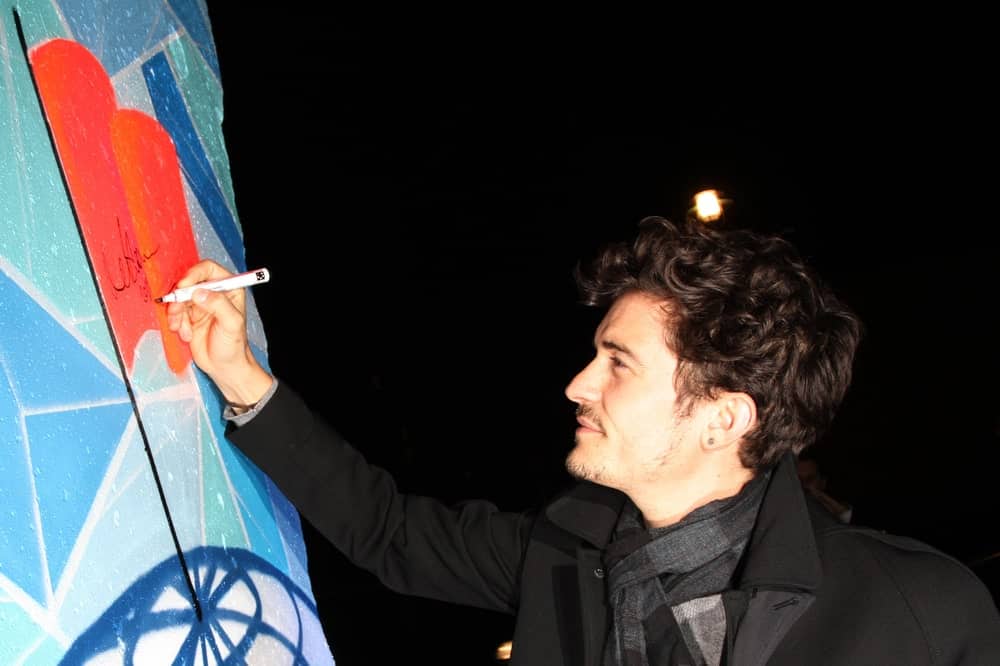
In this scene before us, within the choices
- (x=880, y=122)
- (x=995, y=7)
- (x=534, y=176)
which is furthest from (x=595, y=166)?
(x=995, y=7)

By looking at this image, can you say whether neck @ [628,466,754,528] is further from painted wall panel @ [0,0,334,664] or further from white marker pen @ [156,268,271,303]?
white marker pen @ [156,268,271,303]

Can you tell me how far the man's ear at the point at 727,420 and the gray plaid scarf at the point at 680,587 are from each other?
0.10m

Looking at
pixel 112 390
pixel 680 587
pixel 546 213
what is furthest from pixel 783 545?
pixel 546 213

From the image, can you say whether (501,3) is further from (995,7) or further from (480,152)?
(995,7)

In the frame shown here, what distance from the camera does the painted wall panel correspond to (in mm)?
766

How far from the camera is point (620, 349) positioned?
1520 millimetres

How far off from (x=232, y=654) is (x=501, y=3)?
2.91 metres

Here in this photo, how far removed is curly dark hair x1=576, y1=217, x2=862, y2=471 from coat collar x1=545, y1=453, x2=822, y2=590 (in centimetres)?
10

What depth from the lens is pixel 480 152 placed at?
15.3 ft

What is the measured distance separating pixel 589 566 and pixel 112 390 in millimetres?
852
